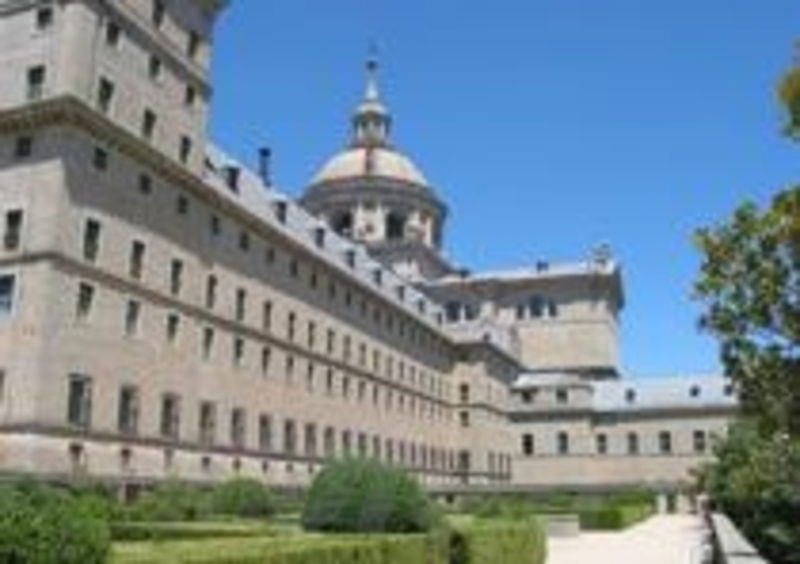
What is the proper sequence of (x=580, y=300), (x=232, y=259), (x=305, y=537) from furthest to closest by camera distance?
1. (x=580, y=300)
2. (x=232, y=259)
3. (x=305, y=537)

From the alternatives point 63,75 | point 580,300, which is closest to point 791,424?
point 63,75

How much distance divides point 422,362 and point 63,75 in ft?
154

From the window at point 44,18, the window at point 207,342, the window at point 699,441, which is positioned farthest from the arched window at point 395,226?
the window at point 44,18

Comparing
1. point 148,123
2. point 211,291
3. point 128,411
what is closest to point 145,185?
point 148,123

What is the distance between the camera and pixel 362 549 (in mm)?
17750

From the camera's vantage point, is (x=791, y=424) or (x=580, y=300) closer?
(x=791, y=424)

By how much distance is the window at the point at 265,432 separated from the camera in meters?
55.7

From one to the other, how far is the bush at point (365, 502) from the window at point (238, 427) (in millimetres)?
30981

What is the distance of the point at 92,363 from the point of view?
41.7 m

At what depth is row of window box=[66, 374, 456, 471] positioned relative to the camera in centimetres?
4119

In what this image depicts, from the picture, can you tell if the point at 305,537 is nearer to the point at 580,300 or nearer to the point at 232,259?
the point at 232,259

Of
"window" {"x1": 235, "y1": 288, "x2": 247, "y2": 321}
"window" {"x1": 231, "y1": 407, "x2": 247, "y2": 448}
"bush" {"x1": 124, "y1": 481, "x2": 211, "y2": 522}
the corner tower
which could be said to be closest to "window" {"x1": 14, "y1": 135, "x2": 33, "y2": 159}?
"bush" {"x1": 124, "y1": 481, "x2": 211, "y2": 522}

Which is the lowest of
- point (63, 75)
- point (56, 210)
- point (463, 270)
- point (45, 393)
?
point (45, 393)

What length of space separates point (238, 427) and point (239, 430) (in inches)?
6.7
